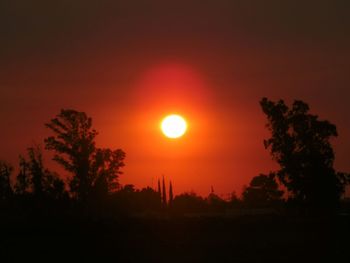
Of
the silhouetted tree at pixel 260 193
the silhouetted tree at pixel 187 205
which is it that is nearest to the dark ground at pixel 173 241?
the silhouetted tree at pixel 187 205

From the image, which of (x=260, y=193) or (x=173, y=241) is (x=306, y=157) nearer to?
(x=173, y=241)

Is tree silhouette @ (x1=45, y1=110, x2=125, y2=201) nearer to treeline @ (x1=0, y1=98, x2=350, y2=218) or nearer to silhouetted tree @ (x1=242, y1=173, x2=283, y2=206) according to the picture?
treeline @ (x1=0, y1=98, x2=350, y2=218)

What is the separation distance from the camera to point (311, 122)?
5441 centimetres

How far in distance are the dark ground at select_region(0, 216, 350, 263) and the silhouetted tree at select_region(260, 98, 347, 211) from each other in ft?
17.4

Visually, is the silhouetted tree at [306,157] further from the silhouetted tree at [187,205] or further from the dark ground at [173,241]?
the silhouetted tree at [187,205]

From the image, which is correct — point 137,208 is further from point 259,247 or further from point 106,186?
point 259,247

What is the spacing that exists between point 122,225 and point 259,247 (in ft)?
37.5

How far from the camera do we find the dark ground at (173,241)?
32062mm

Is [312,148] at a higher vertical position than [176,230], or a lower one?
higher

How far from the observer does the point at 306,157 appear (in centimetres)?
5334

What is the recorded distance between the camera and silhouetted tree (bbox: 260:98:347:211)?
52.2 metres

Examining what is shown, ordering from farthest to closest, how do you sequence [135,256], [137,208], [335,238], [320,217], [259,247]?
[137,208], [320,217], [335,238], [259,247], [135,256]

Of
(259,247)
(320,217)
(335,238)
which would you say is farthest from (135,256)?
(320,217)

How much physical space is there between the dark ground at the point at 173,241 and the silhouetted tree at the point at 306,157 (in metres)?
5.30
